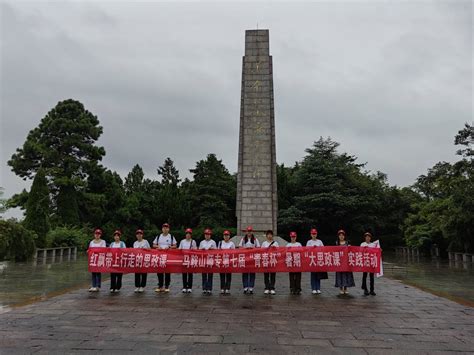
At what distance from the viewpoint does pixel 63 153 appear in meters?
30.6

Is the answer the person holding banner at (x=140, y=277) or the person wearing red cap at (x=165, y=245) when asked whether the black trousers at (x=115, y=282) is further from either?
the person wearing red cap at (x=165, y=245)

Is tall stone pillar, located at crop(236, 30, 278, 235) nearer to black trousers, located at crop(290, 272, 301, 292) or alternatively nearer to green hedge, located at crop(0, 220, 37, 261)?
black trousers, located at crop(290, 272, 301, 292)

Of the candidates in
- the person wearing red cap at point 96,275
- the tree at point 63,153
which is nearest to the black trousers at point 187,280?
the person wearing red cap at point 96,275

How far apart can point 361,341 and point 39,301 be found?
584 cm

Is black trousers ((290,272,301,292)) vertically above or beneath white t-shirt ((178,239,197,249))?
beneath

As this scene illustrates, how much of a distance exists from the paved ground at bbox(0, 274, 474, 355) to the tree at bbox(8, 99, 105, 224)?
2252cm

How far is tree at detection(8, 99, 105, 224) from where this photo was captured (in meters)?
29.2

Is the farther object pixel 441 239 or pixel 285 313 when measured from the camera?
pixel 441 239

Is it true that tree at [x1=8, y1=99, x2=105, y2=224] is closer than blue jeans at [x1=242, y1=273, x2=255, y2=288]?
No

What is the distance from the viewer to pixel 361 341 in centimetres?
491

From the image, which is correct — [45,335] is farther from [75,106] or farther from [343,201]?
[75,106]

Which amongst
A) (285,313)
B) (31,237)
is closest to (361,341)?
(285,313)

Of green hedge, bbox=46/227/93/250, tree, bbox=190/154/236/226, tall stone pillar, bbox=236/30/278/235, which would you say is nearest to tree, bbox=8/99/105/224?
green hedge, bbox=46/227/93/250

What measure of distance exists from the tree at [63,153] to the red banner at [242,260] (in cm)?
2180
